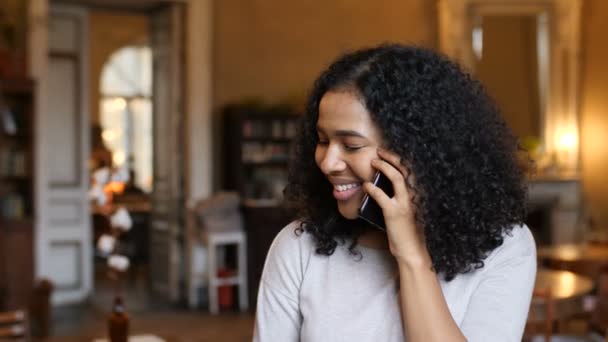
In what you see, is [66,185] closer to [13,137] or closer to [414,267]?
[13,137]

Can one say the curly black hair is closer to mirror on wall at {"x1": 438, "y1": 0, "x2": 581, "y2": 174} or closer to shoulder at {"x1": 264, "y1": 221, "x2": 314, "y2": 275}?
shoulder at {"x1": 264, "y1": 221, "x2": 314, "y2": 275}

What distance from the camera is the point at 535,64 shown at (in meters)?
10.8

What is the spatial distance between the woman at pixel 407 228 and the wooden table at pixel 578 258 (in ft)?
16.1

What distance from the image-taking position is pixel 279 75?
968cm

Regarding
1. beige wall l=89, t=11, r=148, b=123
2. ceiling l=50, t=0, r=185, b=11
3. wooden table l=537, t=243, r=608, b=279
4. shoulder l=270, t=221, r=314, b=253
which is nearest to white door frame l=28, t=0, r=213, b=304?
ceiling l=50, t=0, r=185, b=11

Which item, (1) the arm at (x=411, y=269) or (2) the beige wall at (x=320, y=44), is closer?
(1) the arm at (x=411, y=269)

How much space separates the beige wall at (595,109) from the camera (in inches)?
420

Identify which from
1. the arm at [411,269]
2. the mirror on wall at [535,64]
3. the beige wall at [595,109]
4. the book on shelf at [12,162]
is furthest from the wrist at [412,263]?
the beige wall at [595,109]

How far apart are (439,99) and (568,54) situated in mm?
9853

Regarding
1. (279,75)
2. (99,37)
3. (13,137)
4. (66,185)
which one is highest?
(99,37)

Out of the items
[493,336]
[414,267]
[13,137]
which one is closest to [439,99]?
[414,267]

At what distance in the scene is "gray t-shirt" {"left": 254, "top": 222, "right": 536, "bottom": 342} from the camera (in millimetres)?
1470

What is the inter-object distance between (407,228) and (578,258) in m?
5.64

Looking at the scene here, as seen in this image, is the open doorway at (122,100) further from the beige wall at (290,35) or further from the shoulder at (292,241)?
the shoulder at (292,241)
